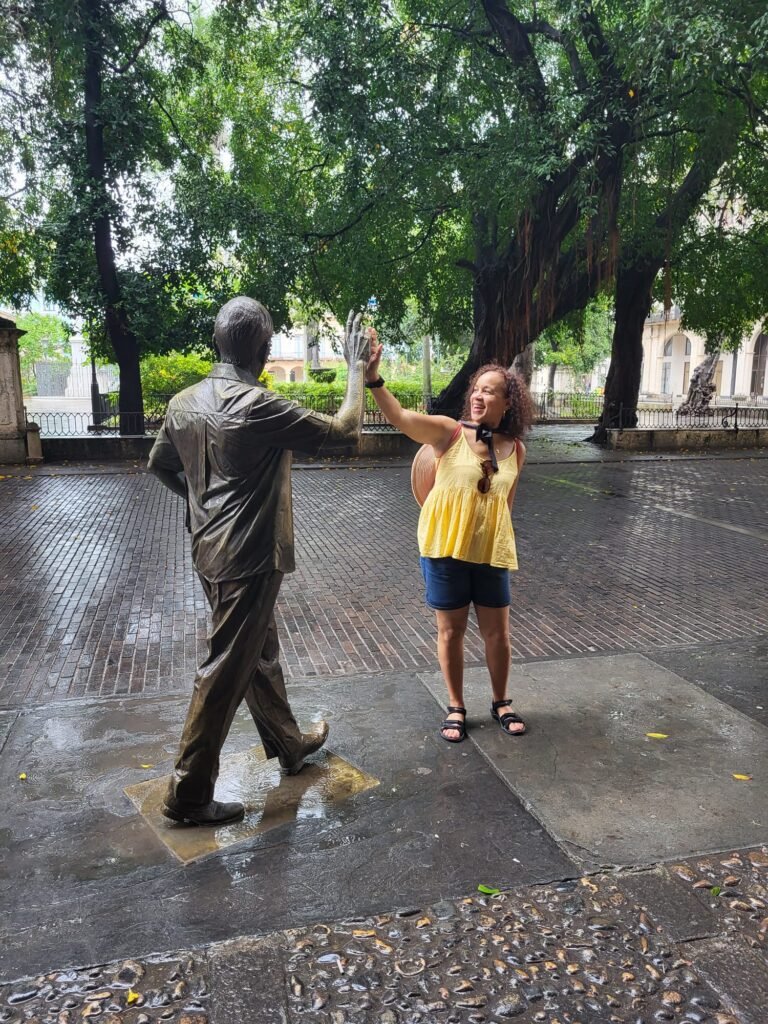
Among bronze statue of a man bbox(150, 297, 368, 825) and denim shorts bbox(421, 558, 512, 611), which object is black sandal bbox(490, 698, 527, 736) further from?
bronze statue of a man bbox(150, 297, 368, 825)

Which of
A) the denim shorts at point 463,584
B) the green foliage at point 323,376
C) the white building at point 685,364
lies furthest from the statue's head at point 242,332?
the white building at point 685,364

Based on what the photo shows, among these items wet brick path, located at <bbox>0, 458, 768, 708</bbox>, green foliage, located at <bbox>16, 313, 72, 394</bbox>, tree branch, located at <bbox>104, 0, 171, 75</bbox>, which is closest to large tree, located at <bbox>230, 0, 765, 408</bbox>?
tree branch, located at <bbox>104, 0, 171, 75</bbox>

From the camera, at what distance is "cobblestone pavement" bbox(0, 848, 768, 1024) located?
2.33 meters

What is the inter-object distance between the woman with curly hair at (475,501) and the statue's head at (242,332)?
0.85 meters

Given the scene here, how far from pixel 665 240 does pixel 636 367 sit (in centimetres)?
347

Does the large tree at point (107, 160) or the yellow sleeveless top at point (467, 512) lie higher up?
the large tree at point (107, 160)

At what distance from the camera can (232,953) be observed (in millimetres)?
2559

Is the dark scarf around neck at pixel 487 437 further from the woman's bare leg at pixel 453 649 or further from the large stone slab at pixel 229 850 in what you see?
the large stone slab at pixel 229 850

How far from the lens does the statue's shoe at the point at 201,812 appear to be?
323 cm

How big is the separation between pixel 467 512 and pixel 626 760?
1.45m

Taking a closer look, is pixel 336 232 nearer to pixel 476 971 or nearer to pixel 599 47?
pixel 599 47

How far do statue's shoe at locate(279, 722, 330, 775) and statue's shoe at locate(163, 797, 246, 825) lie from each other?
388 millimetres

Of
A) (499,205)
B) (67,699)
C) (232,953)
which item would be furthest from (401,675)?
(499,205)

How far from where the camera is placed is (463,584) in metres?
3.98
